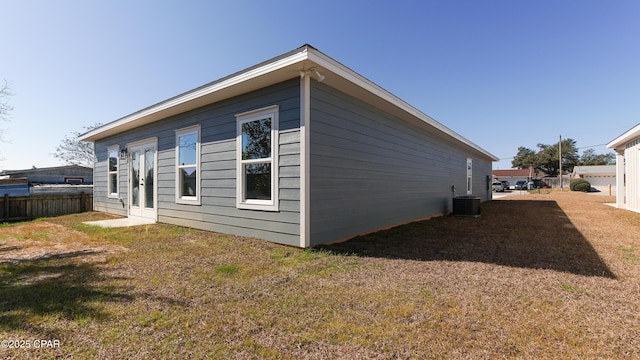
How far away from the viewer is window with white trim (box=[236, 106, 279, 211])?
4594 mm

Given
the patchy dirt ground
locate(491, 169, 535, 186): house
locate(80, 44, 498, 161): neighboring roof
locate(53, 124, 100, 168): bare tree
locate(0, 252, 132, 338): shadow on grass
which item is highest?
locate(53, 124, 100, 168): bare tree

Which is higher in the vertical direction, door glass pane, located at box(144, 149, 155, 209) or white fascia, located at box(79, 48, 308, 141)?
white fascia, located at box(79, 48, 308, 141)

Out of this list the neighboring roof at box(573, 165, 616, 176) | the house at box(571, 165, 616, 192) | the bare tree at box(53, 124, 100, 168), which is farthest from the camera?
the neighboring roof at box(573, 165, 616, 176)

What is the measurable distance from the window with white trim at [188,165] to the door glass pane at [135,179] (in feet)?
7.71

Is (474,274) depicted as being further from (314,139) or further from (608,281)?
(314,139)

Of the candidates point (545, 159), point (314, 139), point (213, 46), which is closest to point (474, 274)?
point (314, 139)

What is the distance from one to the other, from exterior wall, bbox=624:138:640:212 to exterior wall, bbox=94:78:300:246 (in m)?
12.0

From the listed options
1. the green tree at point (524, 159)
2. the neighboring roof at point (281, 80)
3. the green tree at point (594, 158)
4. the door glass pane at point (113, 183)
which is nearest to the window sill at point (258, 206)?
the neighboring roof at point (281, 80)

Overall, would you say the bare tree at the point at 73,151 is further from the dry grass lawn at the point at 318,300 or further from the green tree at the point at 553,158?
the green tree at the point at 553,158

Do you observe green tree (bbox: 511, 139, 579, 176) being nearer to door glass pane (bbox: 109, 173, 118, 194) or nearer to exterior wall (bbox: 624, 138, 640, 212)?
exterior wall (bbox: 624, 138, 640, 212)

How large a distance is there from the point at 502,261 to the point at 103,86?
43.2 feet

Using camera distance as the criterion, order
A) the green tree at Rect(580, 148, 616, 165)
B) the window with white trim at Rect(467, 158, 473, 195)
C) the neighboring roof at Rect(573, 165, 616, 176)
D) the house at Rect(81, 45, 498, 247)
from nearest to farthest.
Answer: the house at Rect(81, 45, 498, 247), the window with white trim at Rect(467, 158, 473, 195), the neighboring roof at Rect(573, 165, 616, 176), the green tree at Rect(580, 148, 616, 165)

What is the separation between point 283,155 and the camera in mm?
4453

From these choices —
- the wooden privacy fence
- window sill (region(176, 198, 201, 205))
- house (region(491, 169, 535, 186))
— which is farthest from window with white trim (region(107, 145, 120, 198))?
house (region(491, 169, 535, 186))
